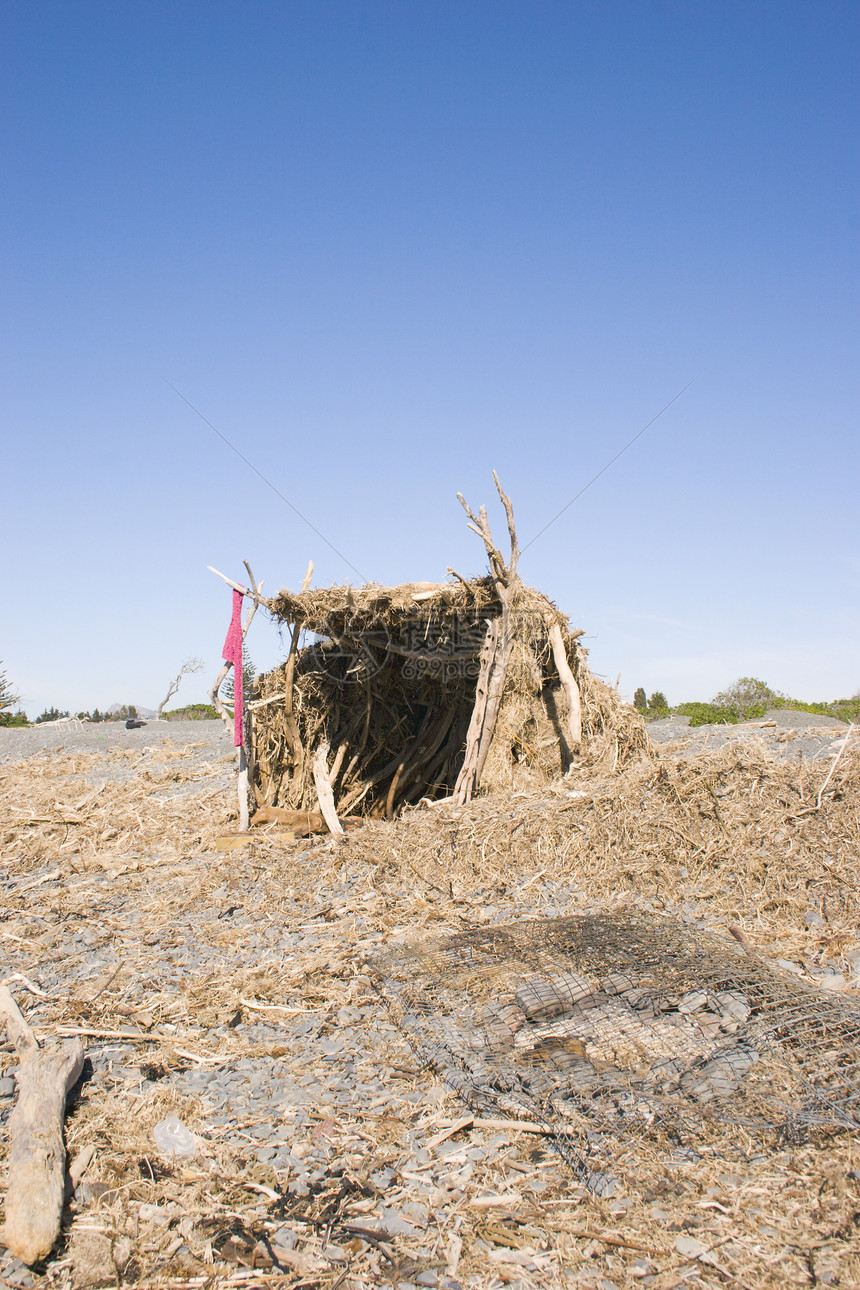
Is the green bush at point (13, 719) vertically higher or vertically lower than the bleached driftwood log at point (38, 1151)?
higher

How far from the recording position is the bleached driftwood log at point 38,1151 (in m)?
2.71

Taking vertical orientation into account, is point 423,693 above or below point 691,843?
above

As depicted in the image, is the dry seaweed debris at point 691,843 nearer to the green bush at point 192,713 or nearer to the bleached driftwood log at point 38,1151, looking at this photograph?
A: the bleached driftwood log at point 38,1151

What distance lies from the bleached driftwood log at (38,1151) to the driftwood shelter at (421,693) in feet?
18.6

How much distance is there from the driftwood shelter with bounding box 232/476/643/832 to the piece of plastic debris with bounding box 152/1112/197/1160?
584cm

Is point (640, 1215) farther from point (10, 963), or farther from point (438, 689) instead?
point (438, 689)

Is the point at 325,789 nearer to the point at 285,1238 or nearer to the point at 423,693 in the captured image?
the point at 423,693

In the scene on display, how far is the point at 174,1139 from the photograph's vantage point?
11.0 feet

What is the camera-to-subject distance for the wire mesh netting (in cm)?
322

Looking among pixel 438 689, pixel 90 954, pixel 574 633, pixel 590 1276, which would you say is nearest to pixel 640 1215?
pixel 590 1276

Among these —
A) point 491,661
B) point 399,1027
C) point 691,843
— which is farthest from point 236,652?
point 399,1027

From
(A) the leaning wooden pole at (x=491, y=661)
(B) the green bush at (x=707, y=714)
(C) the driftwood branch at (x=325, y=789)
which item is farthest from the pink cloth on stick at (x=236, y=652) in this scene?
(B) the green bush at (x=707, y=714)

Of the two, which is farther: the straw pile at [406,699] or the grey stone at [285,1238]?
the straw pile at [406,699]

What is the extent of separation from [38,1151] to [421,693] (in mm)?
8995
